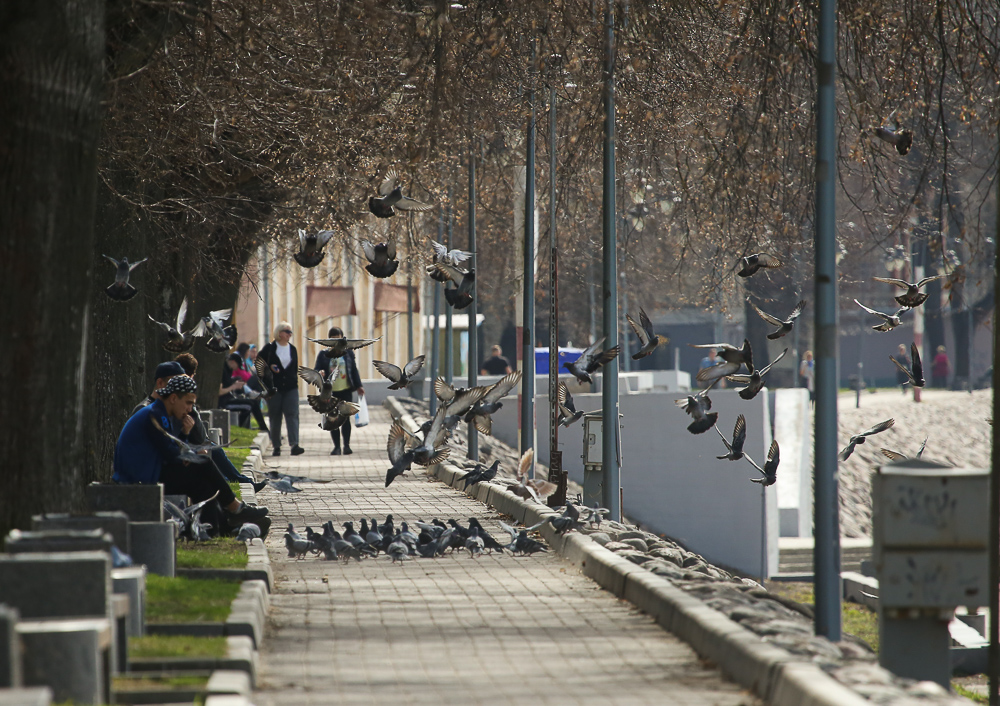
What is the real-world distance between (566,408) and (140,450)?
7.20 meters

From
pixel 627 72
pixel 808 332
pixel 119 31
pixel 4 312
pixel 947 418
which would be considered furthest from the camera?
pixel 808 332

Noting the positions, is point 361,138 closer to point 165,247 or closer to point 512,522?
point 165,247

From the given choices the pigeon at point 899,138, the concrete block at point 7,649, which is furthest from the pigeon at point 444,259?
the concrete block at point 7,649

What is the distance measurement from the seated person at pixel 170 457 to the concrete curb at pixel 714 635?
2941 mm

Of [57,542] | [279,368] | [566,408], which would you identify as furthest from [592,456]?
[57,542]

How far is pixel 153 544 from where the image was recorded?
8.75m

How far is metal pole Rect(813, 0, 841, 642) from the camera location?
8078 millimetres

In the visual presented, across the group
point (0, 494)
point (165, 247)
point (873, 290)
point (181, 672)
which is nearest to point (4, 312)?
point (0, 494)

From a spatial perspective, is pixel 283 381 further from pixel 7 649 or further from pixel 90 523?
pixel 7 649

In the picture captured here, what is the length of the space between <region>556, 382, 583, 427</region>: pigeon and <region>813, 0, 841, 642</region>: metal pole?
6.90 metres

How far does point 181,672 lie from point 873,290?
195 ft

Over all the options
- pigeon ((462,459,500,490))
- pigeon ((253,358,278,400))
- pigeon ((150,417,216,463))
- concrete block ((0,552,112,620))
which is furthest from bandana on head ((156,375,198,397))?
pigeon ((253,358,278,400))

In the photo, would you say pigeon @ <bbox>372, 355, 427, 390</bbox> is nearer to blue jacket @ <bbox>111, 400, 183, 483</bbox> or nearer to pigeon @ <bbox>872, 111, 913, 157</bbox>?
blue jacket @ <bbox>111, 400, 183, 483</bbox>

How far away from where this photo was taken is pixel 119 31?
9.76m
